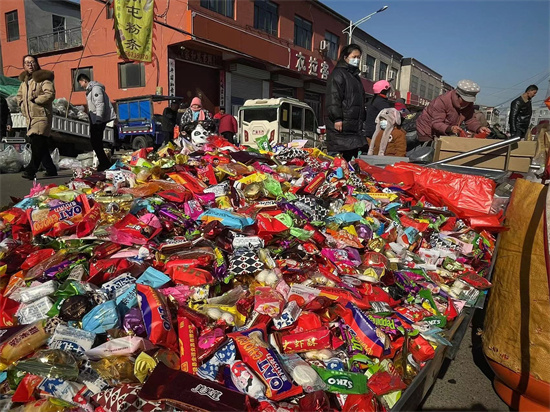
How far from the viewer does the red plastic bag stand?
3.09 m

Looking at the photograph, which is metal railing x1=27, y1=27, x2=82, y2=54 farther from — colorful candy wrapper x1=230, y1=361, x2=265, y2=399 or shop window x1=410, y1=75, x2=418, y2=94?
shop window x1=410, y1=75, x2=418, y2=94

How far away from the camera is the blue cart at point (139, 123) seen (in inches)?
436

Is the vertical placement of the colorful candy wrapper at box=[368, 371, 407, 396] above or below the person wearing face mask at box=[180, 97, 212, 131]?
below

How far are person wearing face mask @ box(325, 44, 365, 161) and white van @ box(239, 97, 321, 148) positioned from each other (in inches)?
195

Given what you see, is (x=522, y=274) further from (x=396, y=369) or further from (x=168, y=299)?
(x=168, y=299)

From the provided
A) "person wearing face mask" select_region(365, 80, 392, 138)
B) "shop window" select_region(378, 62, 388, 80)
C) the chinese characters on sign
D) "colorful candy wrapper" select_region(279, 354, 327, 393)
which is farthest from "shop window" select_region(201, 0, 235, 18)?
"shop window" select_region(378, 62, 388, 80)

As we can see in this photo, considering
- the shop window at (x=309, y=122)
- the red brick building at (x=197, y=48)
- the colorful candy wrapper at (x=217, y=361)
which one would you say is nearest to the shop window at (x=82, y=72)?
the red brick building at (x=197, y=48)

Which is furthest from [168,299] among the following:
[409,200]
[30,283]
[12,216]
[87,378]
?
[409,200]

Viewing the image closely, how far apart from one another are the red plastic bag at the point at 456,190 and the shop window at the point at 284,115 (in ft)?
21.5

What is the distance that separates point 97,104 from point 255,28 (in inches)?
491

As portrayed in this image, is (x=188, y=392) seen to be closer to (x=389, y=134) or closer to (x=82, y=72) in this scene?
(x=389, y=134)

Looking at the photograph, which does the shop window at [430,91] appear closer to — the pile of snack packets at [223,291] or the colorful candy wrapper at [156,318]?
the pile of snack packets at [223,291]

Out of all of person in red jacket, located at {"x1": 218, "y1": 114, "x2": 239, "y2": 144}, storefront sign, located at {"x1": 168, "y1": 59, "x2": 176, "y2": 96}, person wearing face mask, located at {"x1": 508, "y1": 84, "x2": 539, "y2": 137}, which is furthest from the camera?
storefront sign, located at {"x1": 168, "y1": 59, "x2": 176, "y2": 96}

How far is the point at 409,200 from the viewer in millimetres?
3348
